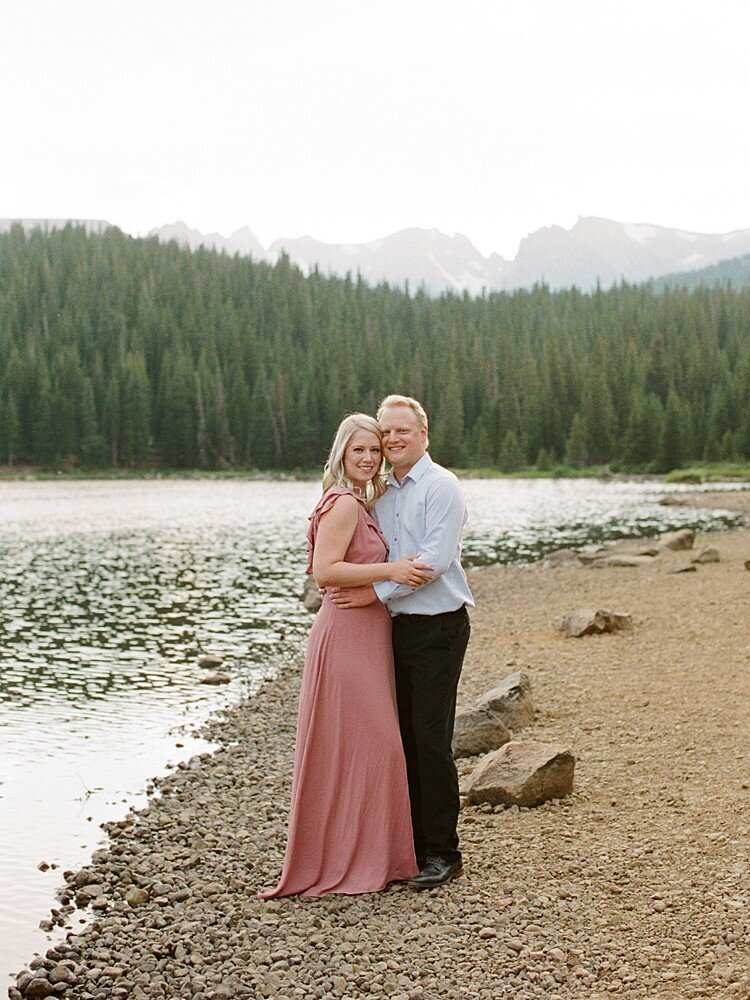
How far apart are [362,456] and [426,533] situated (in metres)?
0.65

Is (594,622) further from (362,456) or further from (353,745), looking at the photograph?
(362,456)

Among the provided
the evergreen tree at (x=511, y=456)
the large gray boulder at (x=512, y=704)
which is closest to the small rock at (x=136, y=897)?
the large gray boulder at (x=512, y=704)

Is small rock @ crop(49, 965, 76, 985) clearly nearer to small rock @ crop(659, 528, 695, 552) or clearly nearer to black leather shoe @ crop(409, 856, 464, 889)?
black leather shoe @ crop(409, 856, 464, 889)

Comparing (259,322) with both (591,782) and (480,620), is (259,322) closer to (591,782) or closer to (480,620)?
(480,620)

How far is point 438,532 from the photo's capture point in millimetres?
6398

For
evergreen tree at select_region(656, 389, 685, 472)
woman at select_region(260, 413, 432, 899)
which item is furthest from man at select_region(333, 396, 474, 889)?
evergreen tree at select_region(656, 389, 685, 472)

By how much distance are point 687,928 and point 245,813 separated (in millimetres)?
4602

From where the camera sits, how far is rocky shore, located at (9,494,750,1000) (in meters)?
5.80

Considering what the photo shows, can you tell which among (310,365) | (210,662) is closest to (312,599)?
(210,662)

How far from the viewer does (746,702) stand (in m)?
11.0

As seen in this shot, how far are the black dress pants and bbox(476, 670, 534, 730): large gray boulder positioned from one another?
12.9 feet

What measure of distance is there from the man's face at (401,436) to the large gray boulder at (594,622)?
10.2m

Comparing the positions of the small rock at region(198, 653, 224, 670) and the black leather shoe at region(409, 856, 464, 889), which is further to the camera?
the small rock at region(198, 653, 224, 670)

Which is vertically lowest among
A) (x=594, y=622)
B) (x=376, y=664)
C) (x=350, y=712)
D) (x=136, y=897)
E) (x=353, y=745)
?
(x=136, y=897)
